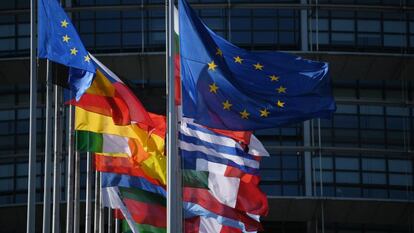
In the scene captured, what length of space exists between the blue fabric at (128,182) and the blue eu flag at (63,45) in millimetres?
5895

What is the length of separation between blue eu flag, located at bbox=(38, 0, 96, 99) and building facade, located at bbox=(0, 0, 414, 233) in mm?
25865

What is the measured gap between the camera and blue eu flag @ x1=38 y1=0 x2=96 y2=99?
28656 millimetres

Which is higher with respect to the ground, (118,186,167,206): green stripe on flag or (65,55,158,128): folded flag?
(65,55,158,128): folded flag

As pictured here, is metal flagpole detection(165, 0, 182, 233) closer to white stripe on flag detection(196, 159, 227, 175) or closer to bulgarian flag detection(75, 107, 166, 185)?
white stripe on flag detection(196, 159, 227, 175)

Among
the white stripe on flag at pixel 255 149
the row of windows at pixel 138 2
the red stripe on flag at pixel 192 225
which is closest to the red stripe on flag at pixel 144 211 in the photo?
the red stripe on flag at pixel 192 225

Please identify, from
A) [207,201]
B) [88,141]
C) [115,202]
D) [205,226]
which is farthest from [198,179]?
[115,202]

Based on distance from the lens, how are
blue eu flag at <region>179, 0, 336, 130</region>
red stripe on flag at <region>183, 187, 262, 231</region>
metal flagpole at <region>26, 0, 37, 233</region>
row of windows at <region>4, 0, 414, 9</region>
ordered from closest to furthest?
metal flagpole at <region>26, 0, 37, 233</region>, blue eu flag at <region>179, 0, 336, 130</region>, red stripe on flag at <region>183, 187, 262, 231</region>, row of windows at <region>4, 0, 414, 9</region>

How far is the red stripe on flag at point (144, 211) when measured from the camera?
117 feet

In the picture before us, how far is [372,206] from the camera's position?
5497cm

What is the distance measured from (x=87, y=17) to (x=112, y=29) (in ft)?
4.08

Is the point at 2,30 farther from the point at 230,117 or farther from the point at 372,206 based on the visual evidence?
the point at 230,117

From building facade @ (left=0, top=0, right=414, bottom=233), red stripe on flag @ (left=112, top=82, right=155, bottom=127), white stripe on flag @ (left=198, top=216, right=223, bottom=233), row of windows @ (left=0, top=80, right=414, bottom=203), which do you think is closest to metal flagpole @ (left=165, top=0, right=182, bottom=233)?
red stripe on flag @ (left=112, top=82, right=155, bottom=127)

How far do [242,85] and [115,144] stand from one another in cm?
576

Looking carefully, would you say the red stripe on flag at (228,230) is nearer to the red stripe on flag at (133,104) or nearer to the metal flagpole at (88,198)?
the metal flagpole at (88,198)
